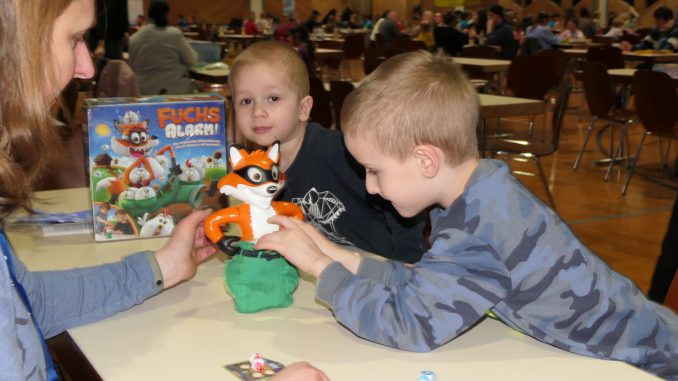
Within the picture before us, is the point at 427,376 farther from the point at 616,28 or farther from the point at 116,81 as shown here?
the point at 616,28

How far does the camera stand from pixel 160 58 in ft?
20.9

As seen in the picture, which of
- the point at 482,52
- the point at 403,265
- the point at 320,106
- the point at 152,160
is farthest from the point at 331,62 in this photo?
the point at 403,265

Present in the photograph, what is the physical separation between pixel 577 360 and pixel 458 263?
8.9 inches

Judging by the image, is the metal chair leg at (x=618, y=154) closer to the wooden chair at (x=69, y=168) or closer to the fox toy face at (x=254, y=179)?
the wooden chair at (x=69, y=168)

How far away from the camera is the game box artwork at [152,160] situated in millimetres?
1556

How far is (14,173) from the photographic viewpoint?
0.98 m

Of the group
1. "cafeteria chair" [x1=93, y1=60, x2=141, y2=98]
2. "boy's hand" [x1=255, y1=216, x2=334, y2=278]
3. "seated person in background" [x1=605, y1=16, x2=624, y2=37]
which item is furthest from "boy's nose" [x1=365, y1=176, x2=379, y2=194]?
"seated person in background" [x1=605, y1=16, x2=624, y2=37]

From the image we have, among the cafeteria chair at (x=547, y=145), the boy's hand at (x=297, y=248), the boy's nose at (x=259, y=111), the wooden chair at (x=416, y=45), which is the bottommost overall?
the cafeteria chair at (x=547, y=145)

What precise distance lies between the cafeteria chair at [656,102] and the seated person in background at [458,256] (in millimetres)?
4049

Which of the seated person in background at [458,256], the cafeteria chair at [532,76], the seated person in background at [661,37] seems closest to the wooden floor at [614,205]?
the cafeteria chair at [532,76]

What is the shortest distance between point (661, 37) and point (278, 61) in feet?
30.0

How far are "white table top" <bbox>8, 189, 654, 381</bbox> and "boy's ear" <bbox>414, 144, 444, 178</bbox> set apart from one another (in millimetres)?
270

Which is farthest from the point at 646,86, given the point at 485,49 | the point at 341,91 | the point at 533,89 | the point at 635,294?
the point at 635,294

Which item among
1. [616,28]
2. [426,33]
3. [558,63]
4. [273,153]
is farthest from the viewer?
[616,28]
